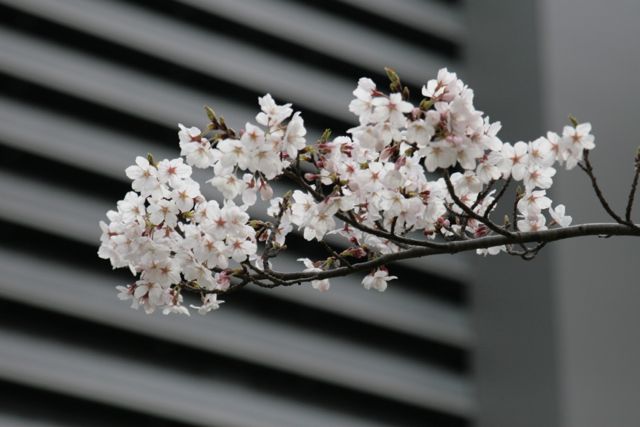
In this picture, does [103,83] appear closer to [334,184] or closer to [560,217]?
[560,217]

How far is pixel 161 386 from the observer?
9.42 meters

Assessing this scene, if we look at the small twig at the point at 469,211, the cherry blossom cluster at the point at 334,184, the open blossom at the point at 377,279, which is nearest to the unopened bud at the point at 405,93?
the cherry blossom cluster at the point at 334,184

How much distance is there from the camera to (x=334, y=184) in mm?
2455

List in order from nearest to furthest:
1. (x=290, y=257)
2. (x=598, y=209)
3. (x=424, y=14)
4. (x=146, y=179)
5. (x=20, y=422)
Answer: (x=146, y=179) → (x=20, y=422) → (x=598, y=209) → (x=290, y=257) → (x=424, y=14)

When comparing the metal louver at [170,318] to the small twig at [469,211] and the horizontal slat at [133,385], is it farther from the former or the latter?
the small twig at [469,211]

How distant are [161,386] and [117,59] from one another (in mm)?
2835

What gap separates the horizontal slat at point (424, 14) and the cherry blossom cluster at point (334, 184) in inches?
326

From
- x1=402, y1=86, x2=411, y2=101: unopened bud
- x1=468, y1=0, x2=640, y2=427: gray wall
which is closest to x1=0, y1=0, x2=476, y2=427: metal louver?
x1=468, y1=0, x2=640, y2=427: gray wall

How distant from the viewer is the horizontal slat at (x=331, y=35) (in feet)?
33.1

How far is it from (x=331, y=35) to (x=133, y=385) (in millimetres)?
3637

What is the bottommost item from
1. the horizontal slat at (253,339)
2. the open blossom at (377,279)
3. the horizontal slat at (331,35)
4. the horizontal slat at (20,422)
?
the open blossom at (377,279)

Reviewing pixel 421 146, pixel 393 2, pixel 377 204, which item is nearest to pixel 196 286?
pixel 377 204

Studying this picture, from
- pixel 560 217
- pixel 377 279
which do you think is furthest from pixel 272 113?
pixel 560 217

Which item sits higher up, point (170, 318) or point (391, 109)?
point (170, 318)
